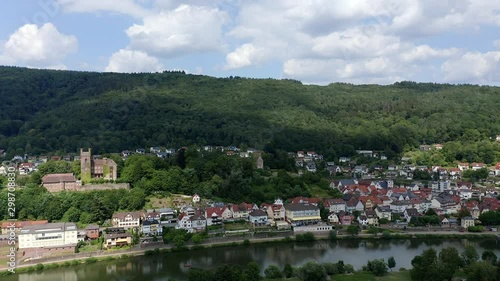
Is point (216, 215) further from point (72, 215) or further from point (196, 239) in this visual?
point (72, 215)

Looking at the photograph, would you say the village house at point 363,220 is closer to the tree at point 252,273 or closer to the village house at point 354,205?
the village house at point 354,205

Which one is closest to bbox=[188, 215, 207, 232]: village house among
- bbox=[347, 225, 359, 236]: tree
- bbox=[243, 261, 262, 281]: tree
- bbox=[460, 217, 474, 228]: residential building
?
bbox=[243, 261, 262, 281]: tree

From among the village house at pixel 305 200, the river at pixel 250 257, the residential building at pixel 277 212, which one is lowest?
the river at pixel 250 257

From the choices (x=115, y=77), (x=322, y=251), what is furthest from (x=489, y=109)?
(x=115, y=77)

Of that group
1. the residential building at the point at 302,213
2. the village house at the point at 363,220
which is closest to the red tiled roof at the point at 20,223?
the residential building at the point at 302,213

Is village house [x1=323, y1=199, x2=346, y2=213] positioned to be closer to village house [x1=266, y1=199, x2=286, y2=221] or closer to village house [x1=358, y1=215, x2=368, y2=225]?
village house [x1=358, y1=215, x2=368, y2=225]

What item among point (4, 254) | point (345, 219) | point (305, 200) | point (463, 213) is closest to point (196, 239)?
point (4, 254)

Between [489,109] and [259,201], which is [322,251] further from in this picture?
[489,109]
